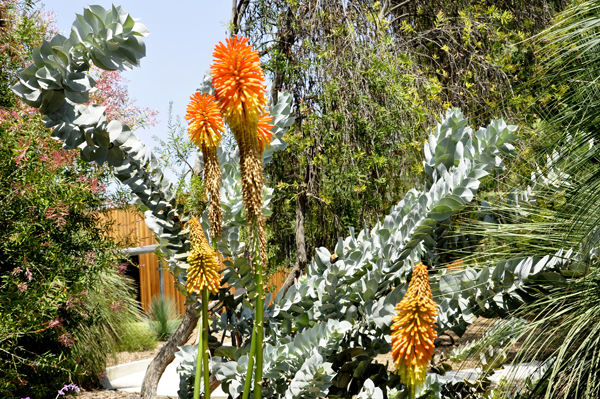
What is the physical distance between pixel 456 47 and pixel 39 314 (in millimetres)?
4231

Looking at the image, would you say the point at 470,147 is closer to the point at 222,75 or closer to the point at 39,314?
the point at 222,75

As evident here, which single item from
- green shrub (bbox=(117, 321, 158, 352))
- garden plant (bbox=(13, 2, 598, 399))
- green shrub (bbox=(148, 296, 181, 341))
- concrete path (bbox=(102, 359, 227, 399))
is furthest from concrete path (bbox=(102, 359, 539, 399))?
garden plant (bbox=(13, 2, 598, 399))

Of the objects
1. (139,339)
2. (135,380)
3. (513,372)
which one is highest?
(513,372)

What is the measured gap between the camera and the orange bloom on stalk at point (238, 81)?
1.34 meters

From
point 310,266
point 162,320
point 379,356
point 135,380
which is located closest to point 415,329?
point 310,266

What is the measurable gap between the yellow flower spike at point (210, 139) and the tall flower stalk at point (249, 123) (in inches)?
3.7

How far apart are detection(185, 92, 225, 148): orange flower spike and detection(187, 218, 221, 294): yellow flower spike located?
0.78 feet

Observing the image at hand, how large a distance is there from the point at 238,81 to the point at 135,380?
6128mm

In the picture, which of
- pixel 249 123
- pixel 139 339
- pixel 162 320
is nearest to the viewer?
pixel 249 123

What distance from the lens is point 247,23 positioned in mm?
4875

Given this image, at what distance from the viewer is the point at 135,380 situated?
21.6 feet

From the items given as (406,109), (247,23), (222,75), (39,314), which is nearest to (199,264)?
(222,75)

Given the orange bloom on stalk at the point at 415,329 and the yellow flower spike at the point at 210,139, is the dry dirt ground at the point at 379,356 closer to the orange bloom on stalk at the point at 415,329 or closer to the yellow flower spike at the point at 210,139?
the orange bloom on stalk at the point at 415,329

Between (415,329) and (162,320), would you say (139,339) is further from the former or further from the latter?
(415,329)
